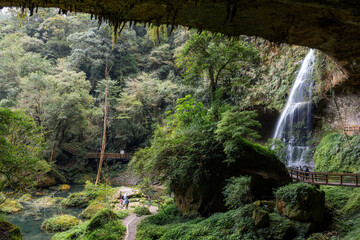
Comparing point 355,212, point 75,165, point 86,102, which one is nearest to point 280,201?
point 355,212

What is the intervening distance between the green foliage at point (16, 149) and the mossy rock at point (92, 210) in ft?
17.8

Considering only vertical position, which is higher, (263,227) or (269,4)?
(269,4)

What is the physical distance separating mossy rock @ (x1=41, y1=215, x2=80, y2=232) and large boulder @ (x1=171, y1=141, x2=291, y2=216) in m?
7.55

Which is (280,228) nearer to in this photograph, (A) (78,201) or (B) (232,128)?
(B) (232,128)

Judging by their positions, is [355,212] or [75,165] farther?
[75,165]

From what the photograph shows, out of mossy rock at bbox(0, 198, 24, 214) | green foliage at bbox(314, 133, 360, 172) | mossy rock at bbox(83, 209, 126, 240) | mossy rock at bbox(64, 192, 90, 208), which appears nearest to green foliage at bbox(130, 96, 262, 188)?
mossy rock at bbox(83, 209, 126, 240)

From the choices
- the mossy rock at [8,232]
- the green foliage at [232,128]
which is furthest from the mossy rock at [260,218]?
the mossy rock at [8,232]

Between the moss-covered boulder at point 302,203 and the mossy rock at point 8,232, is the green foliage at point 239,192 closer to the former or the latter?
the moss-covered boulder at point 302,203

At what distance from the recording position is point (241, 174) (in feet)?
29.2

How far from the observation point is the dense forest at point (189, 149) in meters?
7.24

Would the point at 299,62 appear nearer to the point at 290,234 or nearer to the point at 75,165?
the point at 290,234

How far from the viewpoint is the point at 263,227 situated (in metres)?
6.57

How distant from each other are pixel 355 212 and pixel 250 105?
12353 millimetres

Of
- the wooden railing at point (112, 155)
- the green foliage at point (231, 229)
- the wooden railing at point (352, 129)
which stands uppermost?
the wooden railing at point (352, 129)
